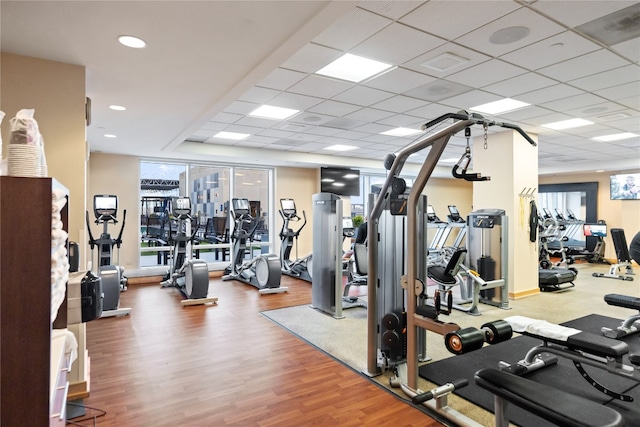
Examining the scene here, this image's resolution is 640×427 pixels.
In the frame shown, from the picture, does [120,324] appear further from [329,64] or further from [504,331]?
[504,331]

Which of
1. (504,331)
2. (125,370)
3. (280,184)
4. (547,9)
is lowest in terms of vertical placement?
(125,370)

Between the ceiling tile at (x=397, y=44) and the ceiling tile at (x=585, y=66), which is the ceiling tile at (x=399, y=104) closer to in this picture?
the ceiling tile at (x=397, y=44)

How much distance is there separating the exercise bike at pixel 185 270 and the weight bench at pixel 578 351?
4178 mm

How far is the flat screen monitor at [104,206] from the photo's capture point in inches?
225

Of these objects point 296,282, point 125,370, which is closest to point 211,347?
point 125,370

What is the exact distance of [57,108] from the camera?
2.95 metres

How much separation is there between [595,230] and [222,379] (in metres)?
11.0

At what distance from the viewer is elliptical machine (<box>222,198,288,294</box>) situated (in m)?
6.46

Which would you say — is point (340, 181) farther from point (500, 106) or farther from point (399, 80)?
point (399, 80)

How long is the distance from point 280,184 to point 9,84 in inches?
274

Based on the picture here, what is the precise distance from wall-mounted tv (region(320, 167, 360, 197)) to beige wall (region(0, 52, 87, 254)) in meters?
7.01

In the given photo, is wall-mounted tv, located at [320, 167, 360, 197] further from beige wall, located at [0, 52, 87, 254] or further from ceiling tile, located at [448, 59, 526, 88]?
beige wall, located at [0, 52, 87, 254]

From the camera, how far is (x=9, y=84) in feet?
9.20

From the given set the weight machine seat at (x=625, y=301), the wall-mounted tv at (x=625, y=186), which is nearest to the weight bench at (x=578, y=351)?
the weight machine seat at (x=625, y=301)
